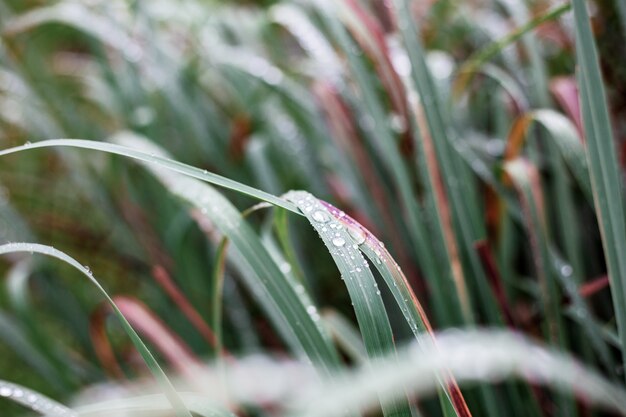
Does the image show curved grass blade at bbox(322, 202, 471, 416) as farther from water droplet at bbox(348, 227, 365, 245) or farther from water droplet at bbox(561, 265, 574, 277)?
water droplet at bbox(561, 265, 574, 277)

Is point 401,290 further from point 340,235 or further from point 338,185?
point 338,185

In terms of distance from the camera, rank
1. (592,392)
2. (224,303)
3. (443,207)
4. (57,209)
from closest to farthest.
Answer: (592,392) → (443,207) → (224,303) → (57,209)

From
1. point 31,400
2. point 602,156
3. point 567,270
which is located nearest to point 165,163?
point 31,400

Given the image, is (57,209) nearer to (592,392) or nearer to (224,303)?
(224,303)

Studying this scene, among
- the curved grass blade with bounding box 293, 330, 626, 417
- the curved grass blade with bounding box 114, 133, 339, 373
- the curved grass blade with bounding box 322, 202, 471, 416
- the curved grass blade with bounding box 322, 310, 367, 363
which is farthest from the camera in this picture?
the curved grass blade with bounding box 322, 310, 367, 363

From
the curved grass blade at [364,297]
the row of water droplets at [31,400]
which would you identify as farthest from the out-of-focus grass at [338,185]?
the row of water droplets at [31,400]

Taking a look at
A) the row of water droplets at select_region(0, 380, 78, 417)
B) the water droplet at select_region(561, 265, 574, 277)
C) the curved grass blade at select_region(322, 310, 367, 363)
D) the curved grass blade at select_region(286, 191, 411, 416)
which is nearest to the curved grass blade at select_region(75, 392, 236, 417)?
the row of water droplets at select_region(0, 380, 78, 417)

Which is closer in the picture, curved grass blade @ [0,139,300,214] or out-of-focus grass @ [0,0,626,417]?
curved grass blade @ [0,139,300,214]

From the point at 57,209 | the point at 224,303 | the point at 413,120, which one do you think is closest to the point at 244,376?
the point at 413,120

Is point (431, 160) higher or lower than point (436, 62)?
lower
